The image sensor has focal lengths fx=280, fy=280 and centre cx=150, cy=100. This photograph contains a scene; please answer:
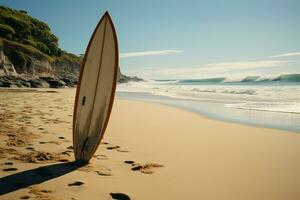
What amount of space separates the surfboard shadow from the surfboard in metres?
0.31

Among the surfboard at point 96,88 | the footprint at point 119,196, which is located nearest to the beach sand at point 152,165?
the footprint at point 119,196

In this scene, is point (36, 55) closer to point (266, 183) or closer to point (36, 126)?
point (36, 126)

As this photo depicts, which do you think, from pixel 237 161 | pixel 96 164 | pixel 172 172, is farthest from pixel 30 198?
pixel 237 161

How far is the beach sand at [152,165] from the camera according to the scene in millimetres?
3055

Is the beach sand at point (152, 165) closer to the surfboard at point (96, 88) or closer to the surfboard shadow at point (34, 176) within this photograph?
the surfboard shadow at point (34, 176)

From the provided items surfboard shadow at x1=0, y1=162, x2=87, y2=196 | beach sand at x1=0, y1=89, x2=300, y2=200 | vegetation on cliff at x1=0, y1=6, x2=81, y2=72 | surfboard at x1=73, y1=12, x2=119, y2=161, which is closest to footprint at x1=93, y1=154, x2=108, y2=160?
beach sand at x1=0, y1=89, x2=300, y2=200

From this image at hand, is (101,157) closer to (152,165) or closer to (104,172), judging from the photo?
(104,172)

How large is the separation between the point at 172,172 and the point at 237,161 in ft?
3.82

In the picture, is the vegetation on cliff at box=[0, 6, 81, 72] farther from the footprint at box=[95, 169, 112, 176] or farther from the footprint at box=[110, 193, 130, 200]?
the footprint at box=[110, 193, 130, 200]

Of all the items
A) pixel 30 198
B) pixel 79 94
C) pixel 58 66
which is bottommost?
pixel 30 198

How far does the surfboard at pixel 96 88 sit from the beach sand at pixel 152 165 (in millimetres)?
340

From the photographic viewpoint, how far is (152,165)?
3986mm

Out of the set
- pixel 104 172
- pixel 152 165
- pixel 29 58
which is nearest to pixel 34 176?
pixel 104 172

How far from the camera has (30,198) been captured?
8.97 ft
